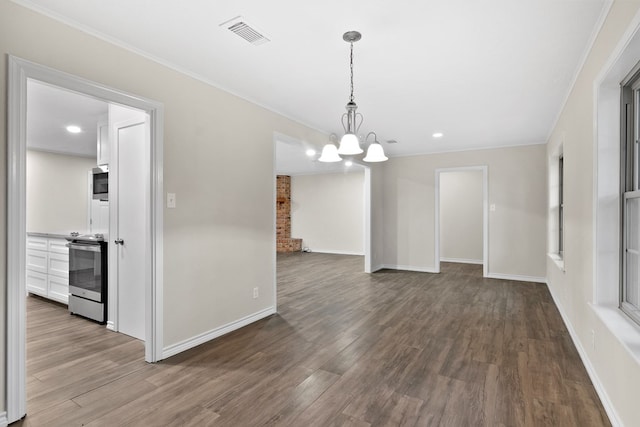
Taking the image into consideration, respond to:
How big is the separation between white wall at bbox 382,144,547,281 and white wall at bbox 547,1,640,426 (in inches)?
105

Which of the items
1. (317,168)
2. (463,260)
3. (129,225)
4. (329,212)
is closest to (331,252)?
(329,212)

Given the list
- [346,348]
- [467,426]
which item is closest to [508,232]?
[346,348]

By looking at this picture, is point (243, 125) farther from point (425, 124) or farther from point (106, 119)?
point (425, 124)

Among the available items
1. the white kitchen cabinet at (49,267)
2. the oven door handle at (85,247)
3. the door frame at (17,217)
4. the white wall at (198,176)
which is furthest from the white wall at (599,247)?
the white kitchen cabinet at (49,267)

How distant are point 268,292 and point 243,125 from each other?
190cm

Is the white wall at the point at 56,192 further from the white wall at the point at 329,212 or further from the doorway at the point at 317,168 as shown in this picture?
the white wall at the point at 329,212

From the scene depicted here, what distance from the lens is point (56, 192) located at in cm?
632

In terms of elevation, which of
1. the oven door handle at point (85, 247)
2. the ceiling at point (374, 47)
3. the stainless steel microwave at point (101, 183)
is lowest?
the oven door handle at point (85, 247)

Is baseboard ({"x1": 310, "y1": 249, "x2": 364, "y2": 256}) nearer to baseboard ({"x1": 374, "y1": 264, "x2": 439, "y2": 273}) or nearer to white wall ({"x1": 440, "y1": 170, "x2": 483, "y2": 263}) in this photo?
baseboard ({"x1": 374, "y1": 264, "x2": 439, "y2": 273})

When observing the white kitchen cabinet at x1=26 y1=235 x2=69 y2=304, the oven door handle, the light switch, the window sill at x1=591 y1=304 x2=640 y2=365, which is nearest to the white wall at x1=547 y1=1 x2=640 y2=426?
the window sill at x1=591 y1=304 x2=640 y2=365

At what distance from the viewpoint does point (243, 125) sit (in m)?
3.55

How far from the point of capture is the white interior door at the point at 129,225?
10.5 ft

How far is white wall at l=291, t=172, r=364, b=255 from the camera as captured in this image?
9609 mm

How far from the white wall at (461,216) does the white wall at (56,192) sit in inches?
301
